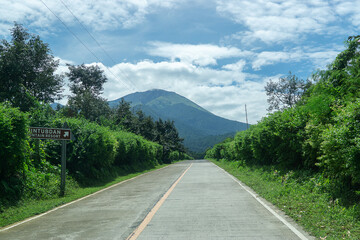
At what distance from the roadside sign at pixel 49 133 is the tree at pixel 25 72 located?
2157 cm

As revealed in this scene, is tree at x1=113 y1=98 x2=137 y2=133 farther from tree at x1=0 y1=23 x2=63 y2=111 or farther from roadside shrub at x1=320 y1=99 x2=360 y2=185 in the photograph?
roadside shrub at x1=320 y1=99 x2=360 y2=185

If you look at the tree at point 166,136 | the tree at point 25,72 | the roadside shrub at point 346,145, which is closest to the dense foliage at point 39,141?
the tree at point 25,72

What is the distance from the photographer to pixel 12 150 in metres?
9.61

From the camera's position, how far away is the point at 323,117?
1039cm

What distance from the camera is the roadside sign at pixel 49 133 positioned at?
12.2m

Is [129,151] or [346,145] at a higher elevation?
[129,151]

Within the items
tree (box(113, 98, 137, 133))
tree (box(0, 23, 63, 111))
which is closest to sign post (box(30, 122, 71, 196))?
tree (box(0, 23, 63, 111))

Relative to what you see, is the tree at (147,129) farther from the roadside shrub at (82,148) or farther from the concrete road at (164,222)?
the concrete road at (164,222)

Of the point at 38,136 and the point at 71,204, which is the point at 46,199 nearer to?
the point at 71,204

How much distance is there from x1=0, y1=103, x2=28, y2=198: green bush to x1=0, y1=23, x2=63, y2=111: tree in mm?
23505

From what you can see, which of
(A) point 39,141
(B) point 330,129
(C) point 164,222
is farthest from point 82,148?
(B) point 330,129

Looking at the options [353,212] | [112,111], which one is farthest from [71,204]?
[112,111]

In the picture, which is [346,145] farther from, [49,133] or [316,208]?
[49,133]

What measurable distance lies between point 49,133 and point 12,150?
9.44 feet
